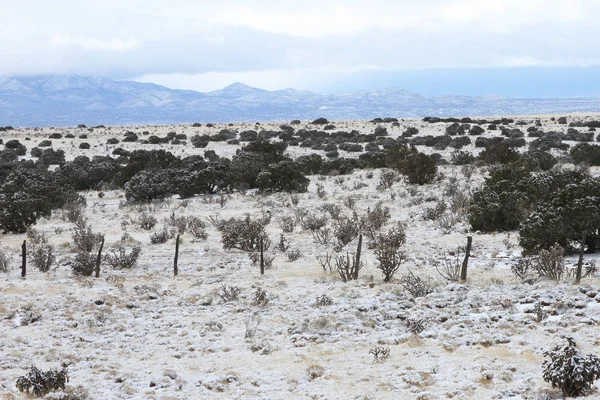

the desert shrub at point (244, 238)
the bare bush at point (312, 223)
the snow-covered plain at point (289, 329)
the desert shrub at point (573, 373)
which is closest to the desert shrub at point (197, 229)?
the desert shrub at point (244, 238)

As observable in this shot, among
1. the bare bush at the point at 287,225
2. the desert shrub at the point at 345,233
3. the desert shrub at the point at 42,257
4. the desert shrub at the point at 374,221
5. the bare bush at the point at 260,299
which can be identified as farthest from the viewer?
the bare bush at the point at 287,225

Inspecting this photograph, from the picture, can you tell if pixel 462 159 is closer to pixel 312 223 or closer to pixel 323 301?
pixel 312 223

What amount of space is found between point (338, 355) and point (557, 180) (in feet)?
35.6

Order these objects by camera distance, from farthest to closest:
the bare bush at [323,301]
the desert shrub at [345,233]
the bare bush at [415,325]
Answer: the desert shrub at [345,233] < the bare bush at [323,301] < the bare bush at [415,325]

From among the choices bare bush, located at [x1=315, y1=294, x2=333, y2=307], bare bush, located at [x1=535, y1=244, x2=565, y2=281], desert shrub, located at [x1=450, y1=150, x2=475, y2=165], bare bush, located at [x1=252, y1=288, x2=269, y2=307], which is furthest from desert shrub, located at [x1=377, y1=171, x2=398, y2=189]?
bare bush, located at [x1=315, y1=294, x2=333, y2=307]

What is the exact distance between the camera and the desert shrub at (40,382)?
7.39m

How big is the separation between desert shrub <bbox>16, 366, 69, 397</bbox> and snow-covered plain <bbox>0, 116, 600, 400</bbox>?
0.21 meters

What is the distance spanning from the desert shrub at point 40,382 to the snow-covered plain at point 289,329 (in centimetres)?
21

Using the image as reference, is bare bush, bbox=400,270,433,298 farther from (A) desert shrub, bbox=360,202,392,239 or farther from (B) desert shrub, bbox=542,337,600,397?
(A) desert shrub, bbox=360,202,392,239

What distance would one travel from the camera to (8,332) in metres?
9.86

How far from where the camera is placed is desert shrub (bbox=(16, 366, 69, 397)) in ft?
24.2

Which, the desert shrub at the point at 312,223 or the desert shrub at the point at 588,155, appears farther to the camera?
the desert shrub at the point at 588,155

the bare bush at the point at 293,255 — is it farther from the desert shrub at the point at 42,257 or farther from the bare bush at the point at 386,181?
the bare bush at the point at 386,181

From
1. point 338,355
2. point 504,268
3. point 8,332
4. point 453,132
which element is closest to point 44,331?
point 8,332
